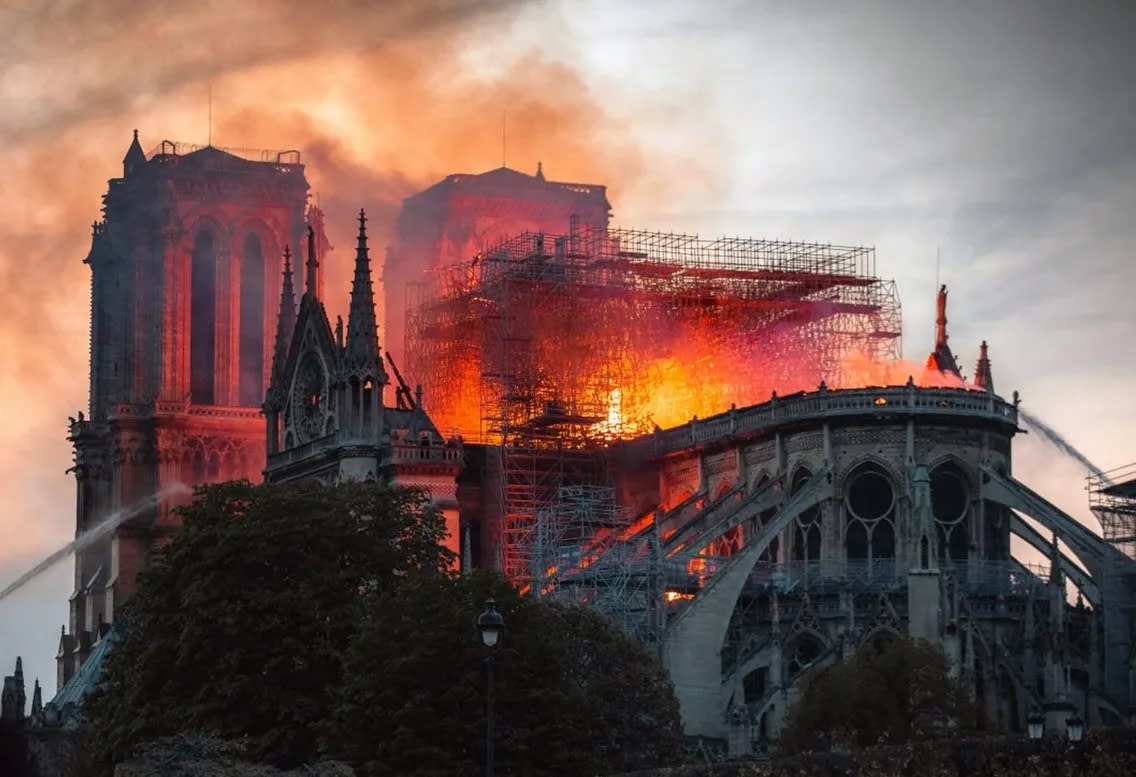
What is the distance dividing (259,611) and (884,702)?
54.8ft

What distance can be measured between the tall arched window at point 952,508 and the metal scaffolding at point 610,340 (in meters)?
15.1

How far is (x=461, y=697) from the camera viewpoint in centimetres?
7088

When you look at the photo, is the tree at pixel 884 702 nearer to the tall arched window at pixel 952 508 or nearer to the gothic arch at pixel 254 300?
the tall arched window at pixel 952 508

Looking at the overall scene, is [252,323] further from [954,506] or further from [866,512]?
[954,506]

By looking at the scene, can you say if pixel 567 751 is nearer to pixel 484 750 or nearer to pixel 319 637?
pixel 484 750

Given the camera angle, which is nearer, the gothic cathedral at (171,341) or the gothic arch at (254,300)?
the gothic cathedral at (171,341)

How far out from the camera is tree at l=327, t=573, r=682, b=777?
70.6 meters

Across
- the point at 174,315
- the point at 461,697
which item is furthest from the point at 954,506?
the point at 174,315

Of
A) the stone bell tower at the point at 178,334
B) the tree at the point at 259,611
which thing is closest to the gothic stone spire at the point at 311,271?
the stone bell tower at the point at 178,334

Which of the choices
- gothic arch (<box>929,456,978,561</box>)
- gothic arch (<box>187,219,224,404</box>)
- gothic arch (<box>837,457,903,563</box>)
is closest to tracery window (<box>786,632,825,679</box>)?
gothic arch (<box>837,457,903,563</box>)

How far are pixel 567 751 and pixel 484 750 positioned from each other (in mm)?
1945

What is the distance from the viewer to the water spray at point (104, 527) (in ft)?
438

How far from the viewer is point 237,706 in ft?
263

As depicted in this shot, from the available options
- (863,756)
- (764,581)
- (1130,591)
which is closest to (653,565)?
(764,581)
